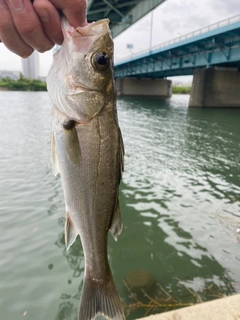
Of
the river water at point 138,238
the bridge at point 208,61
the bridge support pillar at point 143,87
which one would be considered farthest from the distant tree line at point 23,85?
the river water at point 138,238

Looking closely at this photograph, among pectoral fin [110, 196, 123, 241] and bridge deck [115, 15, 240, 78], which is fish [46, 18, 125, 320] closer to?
pectoral fin [110, 196, 123, 241]

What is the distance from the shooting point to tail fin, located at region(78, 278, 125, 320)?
80.3 inches

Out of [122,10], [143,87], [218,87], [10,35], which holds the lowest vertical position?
[143,87]

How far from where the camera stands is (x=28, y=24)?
177 centimetres

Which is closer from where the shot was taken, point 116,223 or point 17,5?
point 17,5

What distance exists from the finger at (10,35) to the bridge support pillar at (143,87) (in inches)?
2533

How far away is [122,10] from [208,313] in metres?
25.3

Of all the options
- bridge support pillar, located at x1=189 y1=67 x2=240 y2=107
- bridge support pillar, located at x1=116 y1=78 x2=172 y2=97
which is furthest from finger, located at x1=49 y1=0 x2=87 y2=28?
bridge support pillar, located at x1=116 y1=78 x2=172 y2=97

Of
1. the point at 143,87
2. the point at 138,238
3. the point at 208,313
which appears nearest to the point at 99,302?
the point at 208,313

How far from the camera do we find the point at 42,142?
15383 mm

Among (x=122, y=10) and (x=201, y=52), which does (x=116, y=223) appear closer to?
(x=122, y=10)

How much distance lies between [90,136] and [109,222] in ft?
2.14

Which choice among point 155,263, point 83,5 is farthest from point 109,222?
point 155,263

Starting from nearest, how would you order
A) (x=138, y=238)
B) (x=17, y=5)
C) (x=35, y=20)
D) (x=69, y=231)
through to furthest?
(x=17, y=5) → (x=35, y=20) → (x=69, y=231) → (x=138, y=238)
